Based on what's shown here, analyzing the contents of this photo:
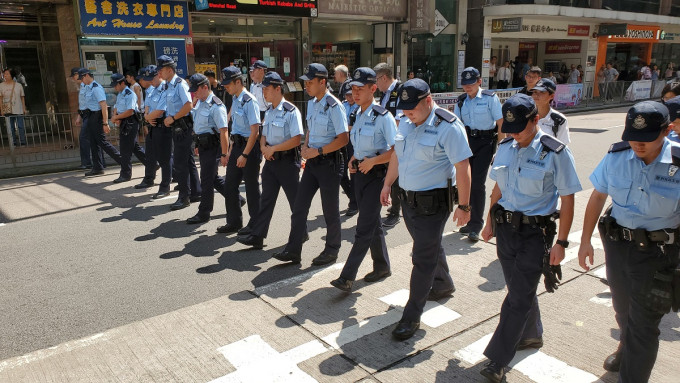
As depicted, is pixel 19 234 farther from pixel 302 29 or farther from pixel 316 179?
pixel 302 29

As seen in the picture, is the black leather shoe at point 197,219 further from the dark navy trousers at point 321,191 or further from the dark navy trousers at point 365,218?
the dark navy trousers at point 365,218

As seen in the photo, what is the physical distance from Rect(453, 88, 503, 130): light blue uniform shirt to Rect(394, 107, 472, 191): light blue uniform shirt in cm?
231

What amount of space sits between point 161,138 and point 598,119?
16080mm

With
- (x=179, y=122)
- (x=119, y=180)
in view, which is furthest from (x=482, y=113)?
(x=119, y=180)

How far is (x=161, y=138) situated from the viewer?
8.02m

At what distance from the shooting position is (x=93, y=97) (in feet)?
32.0

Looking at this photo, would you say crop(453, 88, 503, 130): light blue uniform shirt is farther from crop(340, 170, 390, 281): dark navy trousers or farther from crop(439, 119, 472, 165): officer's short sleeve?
crop(439, 119, 472, 165): officer's short sleeve

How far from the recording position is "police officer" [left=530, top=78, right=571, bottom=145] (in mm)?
5164

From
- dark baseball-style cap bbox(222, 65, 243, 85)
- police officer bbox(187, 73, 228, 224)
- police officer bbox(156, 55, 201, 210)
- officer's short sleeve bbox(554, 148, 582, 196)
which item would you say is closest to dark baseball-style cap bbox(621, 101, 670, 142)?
officer's short sleeve bbox(554, 148, 582, 196)

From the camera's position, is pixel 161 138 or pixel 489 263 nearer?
A: pixel 489 263

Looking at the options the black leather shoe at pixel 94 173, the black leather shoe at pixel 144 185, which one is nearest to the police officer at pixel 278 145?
the black leather shoe at pixel 144 185

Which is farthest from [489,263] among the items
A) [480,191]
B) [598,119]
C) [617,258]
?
[598,119]

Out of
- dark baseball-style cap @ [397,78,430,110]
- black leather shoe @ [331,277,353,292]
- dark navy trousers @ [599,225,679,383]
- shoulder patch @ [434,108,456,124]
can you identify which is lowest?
black leather shoe @ [331,277,353,292]

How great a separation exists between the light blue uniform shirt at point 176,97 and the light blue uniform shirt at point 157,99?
0.94 ft
